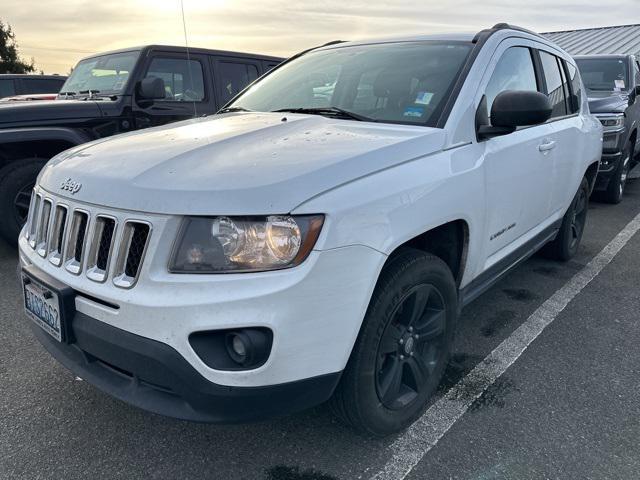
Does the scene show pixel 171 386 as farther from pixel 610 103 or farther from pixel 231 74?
pixel 610 103

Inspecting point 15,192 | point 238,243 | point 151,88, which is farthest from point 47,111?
point 238,243

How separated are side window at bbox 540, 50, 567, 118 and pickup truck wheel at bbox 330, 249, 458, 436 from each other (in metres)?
2.05

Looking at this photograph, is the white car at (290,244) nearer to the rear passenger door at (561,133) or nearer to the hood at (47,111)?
the rear passenger door at (561,133)

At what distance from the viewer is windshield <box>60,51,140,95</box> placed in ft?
17.6

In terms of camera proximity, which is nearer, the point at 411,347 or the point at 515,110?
the point at 411,347

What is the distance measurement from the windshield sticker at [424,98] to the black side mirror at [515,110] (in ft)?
0.94

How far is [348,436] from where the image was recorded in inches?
92.5

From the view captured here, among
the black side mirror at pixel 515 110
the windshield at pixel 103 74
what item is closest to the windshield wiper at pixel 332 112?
the black side mirror at pixel 515 110

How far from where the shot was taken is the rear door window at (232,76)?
234 inches

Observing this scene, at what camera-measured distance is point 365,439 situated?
2.32 m

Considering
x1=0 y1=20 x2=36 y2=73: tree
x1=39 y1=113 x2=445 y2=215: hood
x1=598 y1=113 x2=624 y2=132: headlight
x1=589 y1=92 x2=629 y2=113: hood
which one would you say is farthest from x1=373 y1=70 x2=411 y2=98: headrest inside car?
x1=0 y1=20 x2=36 y2=73: tree

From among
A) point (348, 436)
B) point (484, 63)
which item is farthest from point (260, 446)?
point (484, 63)

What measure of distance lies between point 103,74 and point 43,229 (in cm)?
387

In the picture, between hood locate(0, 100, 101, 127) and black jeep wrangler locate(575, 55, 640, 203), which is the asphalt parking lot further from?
black jeep wrangler locate(575, 55, 640, 203)
